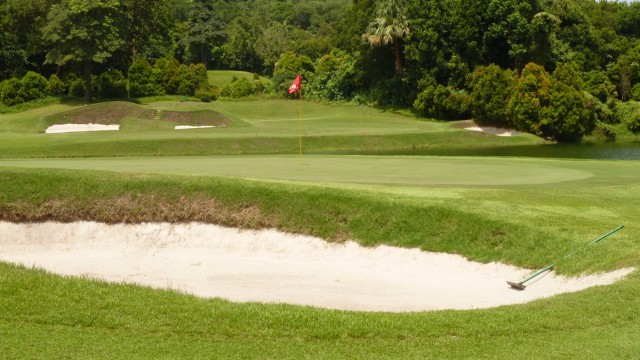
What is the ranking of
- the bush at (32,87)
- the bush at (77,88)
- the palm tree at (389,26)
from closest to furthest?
the palm tree at (389,26) < the bush at (32,87) < the bush at (77,88)

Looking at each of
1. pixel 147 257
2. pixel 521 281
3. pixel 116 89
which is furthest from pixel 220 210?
pixel 116 89

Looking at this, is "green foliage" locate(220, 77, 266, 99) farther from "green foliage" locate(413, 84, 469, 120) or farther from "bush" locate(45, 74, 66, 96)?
"green foliage" locate(413, 84, 469, 120)

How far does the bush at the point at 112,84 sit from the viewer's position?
8612cm

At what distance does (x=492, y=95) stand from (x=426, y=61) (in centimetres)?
1122

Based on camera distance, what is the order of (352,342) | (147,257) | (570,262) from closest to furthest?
(352,342)
(570,262)
(147,257)

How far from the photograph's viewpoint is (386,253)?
16.9 m

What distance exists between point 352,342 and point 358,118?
62.8 metres

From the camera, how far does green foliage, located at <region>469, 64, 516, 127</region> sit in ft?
203

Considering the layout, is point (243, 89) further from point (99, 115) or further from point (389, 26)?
point (99, 115)

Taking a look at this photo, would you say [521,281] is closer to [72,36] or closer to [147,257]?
[147,257]

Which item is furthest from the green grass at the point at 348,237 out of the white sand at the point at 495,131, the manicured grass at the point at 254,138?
the white sand at the point at 495,131

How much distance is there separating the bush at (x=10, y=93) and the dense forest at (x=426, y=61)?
0.40 feet

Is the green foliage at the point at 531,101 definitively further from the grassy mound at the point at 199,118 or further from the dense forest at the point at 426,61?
the grassy mound at the point at 199,118

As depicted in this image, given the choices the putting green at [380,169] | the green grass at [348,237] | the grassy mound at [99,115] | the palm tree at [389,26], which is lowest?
the grassy mound at [99,115]
